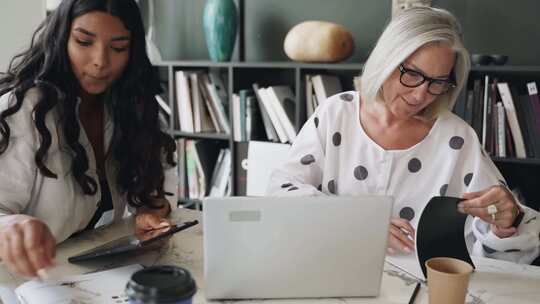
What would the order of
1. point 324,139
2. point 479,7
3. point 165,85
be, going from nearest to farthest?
1. point 324,139
2. point 479,7
3. point 165,85

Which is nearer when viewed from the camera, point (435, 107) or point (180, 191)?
point (435, 107)

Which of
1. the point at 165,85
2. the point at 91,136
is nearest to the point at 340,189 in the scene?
the point at 91,136

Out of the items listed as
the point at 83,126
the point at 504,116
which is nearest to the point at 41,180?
the point at 83,126

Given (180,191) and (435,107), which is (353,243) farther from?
(180,191)

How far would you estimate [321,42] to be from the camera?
2.44 metres

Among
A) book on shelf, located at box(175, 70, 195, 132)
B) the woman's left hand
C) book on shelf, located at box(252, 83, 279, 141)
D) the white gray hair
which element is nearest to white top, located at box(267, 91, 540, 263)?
the white gray hair

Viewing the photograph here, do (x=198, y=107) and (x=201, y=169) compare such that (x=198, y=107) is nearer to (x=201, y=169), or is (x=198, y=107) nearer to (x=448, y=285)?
(x=201, y=169)

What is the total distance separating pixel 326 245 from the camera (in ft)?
3.08

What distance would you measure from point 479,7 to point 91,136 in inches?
71.3

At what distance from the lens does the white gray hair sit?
4.66ft

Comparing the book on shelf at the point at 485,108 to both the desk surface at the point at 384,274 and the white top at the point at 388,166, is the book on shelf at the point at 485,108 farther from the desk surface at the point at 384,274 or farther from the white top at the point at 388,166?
the desk surface at the point at 384,274

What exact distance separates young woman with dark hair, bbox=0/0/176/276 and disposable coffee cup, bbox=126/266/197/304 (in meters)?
0.53

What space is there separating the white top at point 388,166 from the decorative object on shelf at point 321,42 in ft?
2.82

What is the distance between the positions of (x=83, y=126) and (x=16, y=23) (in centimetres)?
155
